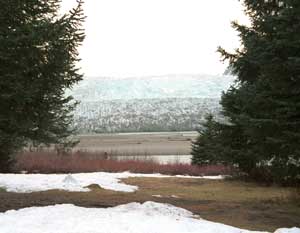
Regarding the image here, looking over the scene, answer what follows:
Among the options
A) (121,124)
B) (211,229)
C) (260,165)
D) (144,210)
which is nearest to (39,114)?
(144,210)

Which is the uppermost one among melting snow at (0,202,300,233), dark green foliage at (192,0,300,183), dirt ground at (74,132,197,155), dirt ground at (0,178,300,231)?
dark green foliage at (192,0,300,183)

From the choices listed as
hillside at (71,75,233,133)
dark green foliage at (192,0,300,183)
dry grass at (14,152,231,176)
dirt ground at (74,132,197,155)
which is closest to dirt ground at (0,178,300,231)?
dark green foliage at (192,0,300,183)

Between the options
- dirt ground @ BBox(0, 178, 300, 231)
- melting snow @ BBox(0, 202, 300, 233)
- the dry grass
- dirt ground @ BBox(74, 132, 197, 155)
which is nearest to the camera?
melting snow @ BBox(0, 202, 300, 233)

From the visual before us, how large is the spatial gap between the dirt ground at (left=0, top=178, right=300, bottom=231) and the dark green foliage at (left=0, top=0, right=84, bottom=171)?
1.80 metres

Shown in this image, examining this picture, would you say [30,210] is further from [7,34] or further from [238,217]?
[238,217]

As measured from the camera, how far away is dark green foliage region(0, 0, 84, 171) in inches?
453

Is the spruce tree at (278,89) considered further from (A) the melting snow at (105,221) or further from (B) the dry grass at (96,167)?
(B) the dry grass at (96,167)

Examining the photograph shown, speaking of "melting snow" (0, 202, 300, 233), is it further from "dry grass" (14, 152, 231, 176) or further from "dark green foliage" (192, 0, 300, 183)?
"dry grass" (14, 152, 231, 176)

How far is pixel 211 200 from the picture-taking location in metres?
15.2

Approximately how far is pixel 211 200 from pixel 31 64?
19.8ft

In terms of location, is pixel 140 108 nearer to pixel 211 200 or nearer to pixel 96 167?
pixel 96 167

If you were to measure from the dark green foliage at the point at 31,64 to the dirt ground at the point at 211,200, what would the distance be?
1.80 m

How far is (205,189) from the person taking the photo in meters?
18.2

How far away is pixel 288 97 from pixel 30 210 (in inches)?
230
